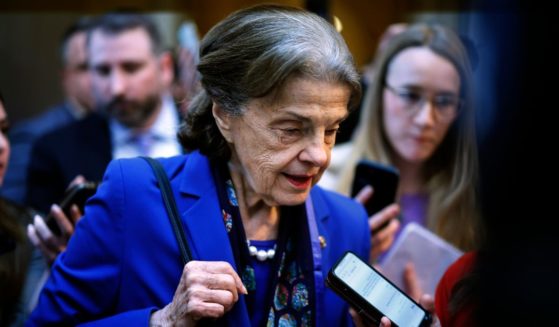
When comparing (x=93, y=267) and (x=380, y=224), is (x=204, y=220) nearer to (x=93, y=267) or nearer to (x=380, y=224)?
(x=93, y=267)

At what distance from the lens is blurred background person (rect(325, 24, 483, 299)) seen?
3.54 m

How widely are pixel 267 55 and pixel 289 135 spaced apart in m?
0.24

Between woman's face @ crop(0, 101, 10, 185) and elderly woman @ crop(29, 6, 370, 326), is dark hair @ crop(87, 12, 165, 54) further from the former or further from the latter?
elderly woman @ crop(29, 6, 370, 326)

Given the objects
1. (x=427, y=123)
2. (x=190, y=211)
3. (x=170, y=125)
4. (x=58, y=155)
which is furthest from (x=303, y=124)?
(x=170, y=125)

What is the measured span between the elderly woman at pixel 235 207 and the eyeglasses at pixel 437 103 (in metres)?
1.35

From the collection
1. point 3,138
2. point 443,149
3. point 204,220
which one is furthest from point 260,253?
point 443,149

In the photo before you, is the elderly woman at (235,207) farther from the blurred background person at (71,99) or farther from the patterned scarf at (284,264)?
the blurred background person at (71,99)

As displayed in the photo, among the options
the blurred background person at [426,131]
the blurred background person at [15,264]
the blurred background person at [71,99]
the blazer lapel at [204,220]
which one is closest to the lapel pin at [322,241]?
the blazer lapel at [204,220]

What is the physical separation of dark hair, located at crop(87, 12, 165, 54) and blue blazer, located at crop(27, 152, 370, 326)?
2.33 meters

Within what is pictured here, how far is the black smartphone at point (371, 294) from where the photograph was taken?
220 centimetres

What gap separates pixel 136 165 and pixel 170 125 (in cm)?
206

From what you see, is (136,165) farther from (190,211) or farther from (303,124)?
(303,124)

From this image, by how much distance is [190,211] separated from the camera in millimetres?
2281

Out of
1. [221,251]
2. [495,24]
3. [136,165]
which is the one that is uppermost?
[495,24]
